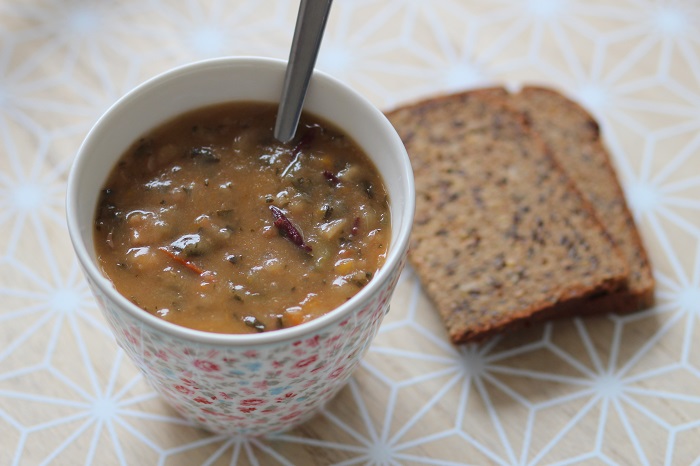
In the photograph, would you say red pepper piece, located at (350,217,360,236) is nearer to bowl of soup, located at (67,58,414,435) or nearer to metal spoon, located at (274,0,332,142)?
bowl of soup, located at (67,58,414,435)

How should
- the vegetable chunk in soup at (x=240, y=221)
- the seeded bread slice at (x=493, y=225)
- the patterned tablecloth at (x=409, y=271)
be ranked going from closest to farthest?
the vegetable chunk in soup at (x=240, y=221)
the patterned tablecloth at (x=409, y=271)
the seeded bread slice at (x=493, y=225)

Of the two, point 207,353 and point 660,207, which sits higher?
point 660,207

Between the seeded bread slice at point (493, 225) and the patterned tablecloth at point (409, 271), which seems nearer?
the patterned tablecloth at point (409, 271)

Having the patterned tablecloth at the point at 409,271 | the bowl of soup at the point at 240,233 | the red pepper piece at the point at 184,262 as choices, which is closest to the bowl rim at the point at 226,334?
the bowl of soup at the point at 240,233

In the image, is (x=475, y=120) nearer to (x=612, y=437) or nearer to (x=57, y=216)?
(x=612, y=437)

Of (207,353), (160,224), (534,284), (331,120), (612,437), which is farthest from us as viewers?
(534,284)

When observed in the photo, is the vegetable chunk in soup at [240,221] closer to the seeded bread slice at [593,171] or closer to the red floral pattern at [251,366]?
the red floral pattern at [251,366]

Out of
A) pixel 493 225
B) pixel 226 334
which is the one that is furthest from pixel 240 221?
pixel 493 225

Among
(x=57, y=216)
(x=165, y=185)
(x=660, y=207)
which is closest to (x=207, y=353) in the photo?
(x=165, y=185)

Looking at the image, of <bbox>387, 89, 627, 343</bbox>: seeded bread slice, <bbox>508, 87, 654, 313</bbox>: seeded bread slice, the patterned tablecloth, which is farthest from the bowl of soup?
<bbox>508, 87, 654, 313</bbox>: seeded bread slice
